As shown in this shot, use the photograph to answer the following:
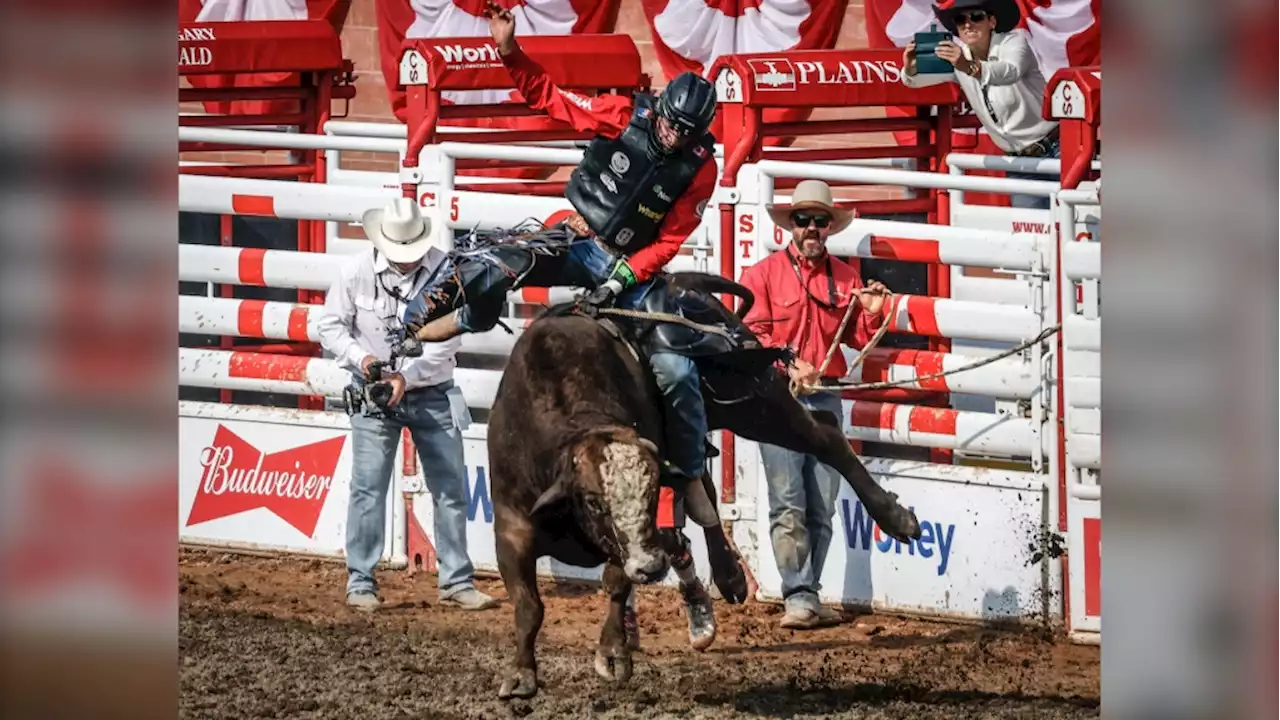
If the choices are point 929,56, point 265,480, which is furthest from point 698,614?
point 265,480

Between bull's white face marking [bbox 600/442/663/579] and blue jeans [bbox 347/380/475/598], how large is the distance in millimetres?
3124

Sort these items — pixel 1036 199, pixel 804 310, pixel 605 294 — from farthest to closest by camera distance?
pixel 1036 199, pixel 804 310, pixel 605 294

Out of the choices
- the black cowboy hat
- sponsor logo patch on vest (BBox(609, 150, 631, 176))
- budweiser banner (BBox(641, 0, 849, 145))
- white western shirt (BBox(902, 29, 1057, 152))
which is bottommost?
sponsor logo patch on vest (BBox(609, 150, 631, 176))

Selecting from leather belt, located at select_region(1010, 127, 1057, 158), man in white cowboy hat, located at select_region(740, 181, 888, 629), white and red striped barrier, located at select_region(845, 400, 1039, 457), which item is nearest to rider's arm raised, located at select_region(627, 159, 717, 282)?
man in white cowboy hat, located at select_region(740, 181, 888, 629)

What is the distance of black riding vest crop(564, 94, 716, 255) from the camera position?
6.79m

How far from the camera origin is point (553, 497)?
586cm

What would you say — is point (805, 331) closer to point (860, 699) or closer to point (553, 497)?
point (860, 699)

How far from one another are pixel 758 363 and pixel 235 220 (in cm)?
632

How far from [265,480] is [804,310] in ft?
11.1

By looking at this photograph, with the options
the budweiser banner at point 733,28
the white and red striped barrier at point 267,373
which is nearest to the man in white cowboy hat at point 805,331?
the white and red striped barrier at point 267,373

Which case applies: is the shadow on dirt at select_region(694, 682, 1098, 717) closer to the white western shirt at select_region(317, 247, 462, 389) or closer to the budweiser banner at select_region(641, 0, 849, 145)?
the white western shirt at select_region(317, 247, 462, 389)

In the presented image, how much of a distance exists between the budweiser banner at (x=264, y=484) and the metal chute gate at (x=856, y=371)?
12 millimetres

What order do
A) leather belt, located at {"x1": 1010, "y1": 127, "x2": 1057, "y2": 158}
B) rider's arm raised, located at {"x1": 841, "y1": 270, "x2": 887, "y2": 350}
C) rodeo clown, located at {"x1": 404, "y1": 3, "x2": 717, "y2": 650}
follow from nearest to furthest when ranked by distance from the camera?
rodeo clown, located at {"x1": 404, "y1": 3, "x2": 717, "y2": 650}, rider's arm raised, located at {"x1": 841, "y1": 270, "x2": 887, "y2": 350}, leather belt, located at {"x1": 1010, "y1": 127, "x2": 1057, "y2": 158}
